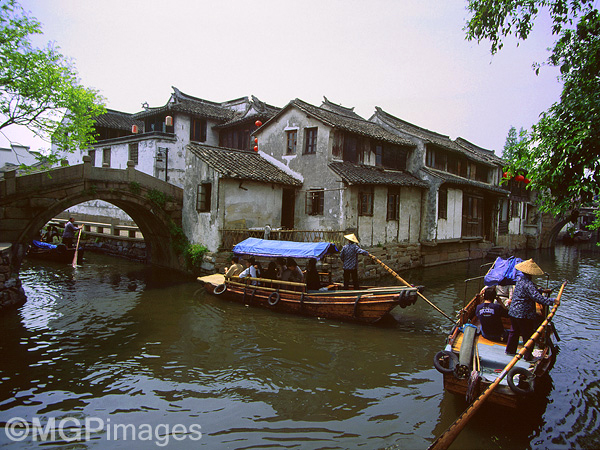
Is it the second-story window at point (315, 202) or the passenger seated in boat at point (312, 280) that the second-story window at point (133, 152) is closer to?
the second-story window at point (315, 202)

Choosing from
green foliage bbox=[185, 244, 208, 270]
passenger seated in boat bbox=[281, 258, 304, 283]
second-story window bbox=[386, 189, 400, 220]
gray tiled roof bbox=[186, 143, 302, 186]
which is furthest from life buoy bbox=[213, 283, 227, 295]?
second-story window bbox=[386, 189, 400, 220]

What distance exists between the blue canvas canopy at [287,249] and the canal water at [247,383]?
1.91 meters

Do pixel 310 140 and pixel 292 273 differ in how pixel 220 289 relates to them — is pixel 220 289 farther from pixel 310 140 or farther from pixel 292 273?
pixel 310 140

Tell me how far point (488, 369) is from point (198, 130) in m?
24.3

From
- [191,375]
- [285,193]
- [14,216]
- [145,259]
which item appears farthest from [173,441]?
[145,259]

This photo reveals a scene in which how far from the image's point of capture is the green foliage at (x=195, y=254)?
648 inches

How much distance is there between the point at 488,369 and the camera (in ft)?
20.4

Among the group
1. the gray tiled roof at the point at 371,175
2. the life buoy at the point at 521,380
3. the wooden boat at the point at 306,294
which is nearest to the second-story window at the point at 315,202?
the gray tiled roof at the point at 371,175

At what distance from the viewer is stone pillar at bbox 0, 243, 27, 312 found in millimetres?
11320

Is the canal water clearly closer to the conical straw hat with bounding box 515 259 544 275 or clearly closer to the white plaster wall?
the conical straw hat with bounding box 515 259 544 275

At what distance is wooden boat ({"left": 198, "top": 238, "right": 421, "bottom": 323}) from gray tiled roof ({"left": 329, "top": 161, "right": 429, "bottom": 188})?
5.20m

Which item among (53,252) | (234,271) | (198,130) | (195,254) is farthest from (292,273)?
(198,130)

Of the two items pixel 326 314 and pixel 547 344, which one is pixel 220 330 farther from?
pixel 547 344

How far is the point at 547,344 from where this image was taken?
21.9 feet
